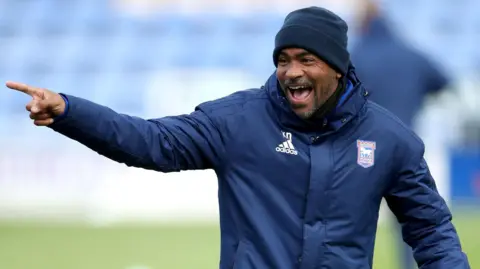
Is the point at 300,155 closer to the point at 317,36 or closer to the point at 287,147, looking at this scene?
the point at 287,147

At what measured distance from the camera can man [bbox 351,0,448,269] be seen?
876cm

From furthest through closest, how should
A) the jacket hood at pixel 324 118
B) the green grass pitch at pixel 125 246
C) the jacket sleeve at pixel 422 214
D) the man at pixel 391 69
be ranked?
the green grass pitch at pixel 125 246
the man at pixel 391 69
the jacket sleeve at pixel 422 214
the jacket hood at pixel 324 118

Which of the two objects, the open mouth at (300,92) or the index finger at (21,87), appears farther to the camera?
the open mouth at (300,92)

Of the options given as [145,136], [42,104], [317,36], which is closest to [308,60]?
[317,36]

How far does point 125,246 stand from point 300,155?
7418mm

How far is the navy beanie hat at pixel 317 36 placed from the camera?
4.55 meters

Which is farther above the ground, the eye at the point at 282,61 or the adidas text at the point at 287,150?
the eye at the point at 282,61

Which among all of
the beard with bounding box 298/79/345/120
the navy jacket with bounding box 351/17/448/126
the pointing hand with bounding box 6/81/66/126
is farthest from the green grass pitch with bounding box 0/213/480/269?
the pointing hand with bounding box 6/81/66/126

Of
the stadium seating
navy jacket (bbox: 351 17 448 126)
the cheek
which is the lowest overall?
the cheek

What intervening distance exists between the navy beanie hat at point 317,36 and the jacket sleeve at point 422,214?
48 cm

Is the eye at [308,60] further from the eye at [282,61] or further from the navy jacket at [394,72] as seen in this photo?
the navy jacket at [394,72]

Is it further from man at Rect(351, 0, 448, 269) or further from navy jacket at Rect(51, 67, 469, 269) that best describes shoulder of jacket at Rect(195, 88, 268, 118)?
man at Rect(351, 0, 448, 269)

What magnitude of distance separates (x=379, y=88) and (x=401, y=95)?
7.6 inches

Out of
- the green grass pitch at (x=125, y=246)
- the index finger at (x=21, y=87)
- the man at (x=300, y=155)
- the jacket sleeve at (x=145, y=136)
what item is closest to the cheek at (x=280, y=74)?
the man at (x=300, y=155)
